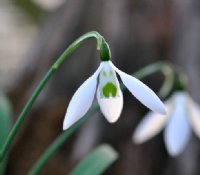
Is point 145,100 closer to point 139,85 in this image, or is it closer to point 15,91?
point 139,85

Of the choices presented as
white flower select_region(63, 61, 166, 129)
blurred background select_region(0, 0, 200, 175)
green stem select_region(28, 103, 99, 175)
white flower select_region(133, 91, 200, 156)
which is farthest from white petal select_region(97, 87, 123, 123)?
blurred background select_region(0, 0, 200, 175)

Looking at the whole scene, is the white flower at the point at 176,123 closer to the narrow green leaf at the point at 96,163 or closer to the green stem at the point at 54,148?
the narrow green leaf at the point at 96,163

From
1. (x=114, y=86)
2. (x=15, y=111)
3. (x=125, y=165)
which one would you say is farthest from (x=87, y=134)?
(x=114, y=86)

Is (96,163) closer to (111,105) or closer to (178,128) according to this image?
(178,128)

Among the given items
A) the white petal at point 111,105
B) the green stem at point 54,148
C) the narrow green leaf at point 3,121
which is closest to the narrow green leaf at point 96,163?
the green stem at point 54,148

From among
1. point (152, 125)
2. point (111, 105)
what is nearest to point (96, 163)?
point (152, 125)

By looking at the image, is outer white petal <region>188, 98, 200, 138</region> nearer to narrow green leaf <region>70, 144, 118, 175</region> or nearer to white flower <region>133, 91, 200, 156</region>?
white flower <region>133, 91, 200, 156</region>
